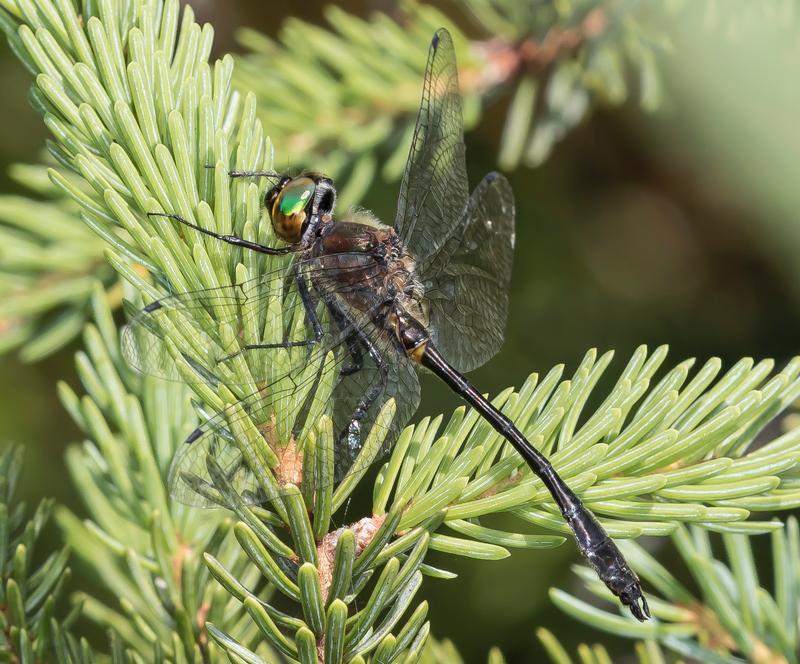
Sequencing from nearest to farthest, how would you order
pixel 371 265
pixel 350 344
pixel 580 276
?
pixel 350 344 → pixel 371 265 → pixel 580 276

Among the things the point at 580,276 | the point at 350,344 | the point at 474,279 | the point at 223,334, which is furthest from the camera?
the point at 580,276

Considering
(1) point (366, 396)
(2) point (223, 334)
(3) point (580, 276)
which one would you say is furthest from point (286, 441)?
(3) point (580, 276)

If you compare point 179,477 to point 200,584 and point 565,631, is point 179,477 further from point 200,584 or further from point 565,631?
point 565,631

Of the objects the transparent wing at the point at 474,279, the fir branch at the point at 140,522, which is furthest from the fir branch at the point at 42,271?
the transparent wing at the point at 474,279

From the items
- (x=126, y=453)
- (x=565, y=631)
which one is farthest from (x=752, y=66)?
(x=565, y=631)

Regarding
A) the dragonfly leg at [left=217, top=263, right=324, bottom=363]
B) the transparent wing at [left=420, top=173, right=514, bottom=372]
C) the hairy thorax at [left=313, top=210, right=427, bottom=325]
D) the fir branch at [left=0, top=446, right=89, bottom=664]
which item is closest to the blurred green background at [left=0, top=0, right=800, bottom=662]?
the transparent wing at [left=420, top=173, right=514, bottom=372]

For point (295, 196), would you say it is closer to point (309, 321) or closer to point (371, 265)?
point (371, 265)
